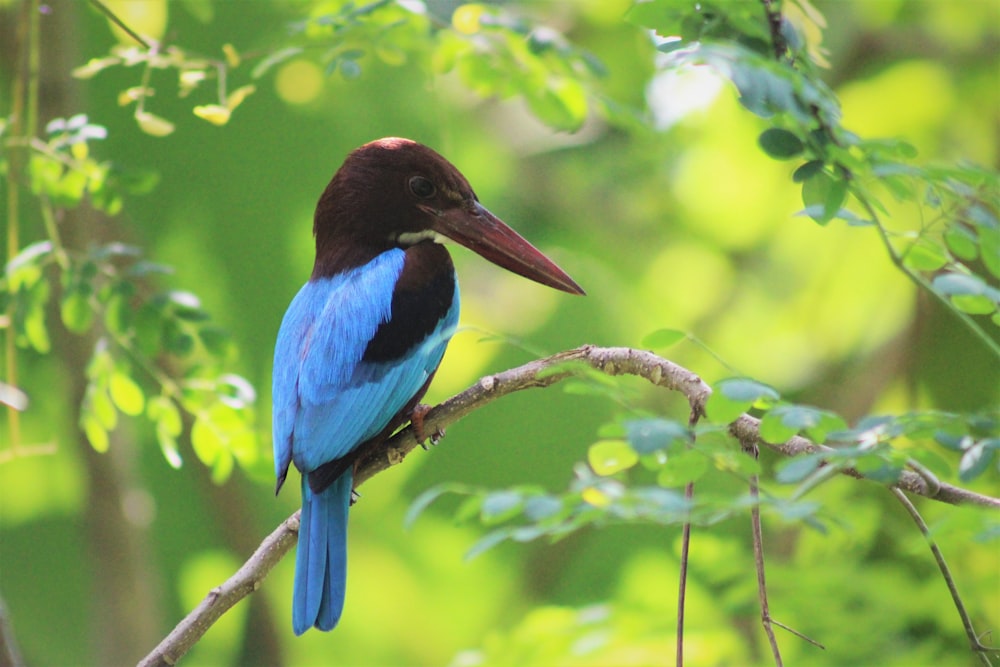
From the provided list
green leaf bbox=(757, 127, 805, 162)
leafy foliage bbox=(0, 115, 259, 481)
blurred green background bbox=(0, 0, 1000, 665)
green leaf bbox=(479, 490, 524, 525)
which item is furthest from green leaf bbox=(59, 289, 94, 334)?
green leaf bbox=(757, 127, 805, 162)

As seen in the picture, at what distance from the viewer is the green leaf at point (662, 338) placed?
1.30 m

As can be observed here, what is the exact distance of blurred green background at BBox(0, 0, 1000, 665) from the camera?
3.57 metres

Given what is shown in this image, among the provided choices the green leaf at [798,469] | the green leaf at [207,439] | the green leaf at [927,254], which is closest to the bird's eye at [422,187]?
the green leaf at [207,439]

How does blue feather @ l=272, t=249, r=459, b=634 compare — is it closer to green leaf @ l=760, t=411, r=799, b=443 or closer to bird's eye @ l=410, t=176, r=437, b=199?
bird's eye @ l=410, t=176, r=437, b=199

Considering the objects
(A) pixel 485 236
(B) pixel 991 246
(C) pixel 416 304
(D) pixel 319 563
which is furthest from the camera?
(A) pixel 485 236

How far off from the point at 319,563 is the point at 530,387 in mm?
508

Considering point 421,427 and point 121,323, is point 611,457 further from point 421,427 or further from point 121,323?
point 121,323

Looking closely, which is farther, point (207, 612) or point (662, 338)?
point (207, 612)

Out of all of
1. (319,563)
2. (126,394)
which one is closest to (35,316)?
(126,394)

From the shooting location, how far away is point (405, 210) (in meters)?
2.41

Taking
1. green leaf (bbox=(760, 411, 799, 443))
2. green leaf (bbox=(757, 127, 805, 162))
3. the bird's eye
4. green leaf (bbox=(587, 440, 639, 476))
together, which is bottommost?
the bird's eye

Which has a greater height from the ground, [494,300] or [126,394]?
[126,394]

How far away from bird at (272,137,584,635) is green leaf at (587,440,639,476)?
37 cm

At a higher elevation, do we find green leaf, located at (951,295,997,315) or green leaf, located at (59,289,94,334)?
green leaf, located at (951,295,997,315)
